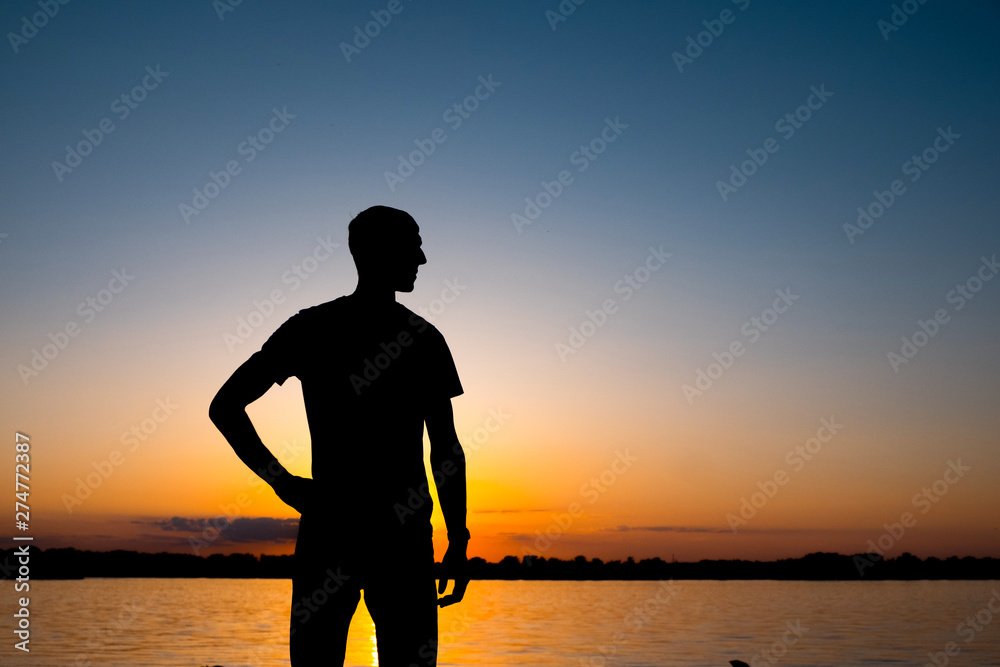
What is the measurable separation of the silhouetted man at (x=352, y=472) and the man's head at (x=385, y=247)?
158 mm

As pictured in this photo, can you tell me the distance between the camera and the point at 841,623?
248 ft

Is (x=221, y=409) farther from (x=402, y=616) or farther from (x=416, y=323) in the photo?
(x=402, y=616)

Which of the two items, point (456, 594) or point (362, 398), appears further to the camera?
point (456, 594)

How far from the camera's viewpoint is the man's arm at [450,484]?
3879 millimetres

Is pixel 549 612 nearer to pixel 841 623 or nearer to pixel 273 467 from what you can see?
pixel 841 623

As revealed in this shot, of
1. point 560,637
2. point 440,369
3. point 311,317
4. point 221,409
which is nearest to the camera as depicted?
point 221,409

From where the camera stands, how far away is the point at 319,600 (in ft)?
11.7

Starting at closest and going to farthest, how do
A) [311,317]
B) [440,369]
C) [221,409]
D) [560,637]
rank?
[221,409] → [311,317] → [440,369] → [560,637]

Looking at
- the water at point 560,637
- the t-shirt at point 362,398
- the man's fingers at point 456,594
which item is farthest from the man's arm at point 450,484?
the water at point 560,637

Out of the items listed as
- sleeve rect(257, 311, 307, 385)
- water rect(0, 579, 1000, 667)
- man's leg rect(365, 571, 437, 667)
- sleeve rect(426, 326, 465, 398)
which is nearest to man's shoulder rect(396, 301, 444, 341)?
sleeve rect(426, 326, 465, 398)

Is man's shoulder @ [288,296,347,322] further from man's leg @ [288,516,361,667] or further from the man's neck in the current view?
man's leg @ [288,516,361,667]

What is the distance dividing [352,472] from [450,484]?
55cm

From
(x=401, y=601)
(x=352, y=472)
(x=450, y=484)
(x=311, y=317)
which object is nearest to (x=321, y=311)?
(x=311, y=317)

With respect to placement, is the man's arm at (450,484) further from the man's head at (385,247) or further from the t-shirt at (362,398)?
the man's head at (385,247)
